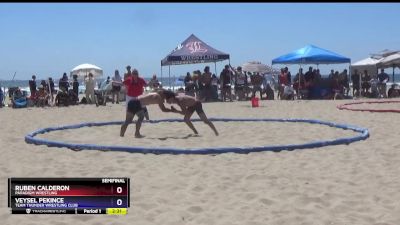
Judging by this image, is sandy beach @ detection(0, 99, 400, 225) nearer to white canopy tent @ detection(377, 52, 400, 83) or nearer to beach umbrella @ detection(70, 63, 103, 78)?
white canopy tent @ detection(377, 52, 400, 83)

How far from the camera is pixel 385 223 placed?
4562mm

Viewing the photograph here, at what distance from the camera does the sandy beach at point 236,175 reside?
15.8 feet

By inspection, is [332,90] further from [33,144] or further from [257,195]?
[257,195]

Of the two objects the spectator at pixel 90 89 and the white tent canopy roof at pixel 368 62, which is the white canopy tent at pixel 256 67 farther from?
the spectator at pixel 90 89

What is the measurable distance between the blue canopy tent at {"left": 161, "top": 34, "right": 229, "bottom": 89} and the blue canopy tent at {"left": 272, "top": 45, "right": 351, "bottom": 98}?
2.68 m

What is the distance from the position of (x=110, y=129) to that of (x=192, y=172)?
5397mm

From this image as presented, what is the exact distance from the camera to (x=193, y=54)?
2238 centimetres

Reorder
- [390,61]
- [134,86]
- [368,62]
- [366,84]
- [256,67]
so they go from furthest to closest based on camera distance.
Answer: [256,67] → [368,62] → [366,84] → [390,61] → [134,86]

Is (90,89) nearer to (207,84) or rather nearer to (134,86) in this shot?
(207,84)

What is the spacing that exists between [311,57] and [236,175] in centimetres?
1686
